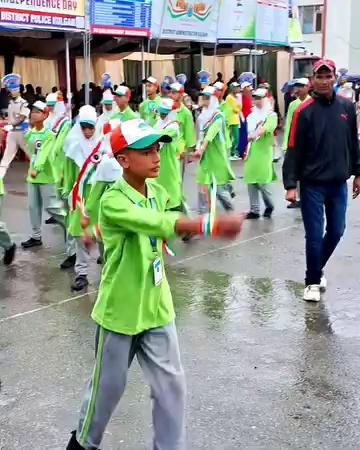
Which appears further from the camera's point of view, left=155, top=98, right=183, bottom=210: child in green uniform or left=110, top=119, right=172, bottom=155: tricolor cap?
left=155, top=98, right=183, bottom=210: child in green uniform

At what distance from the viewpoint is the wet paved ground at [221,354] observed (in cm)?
381

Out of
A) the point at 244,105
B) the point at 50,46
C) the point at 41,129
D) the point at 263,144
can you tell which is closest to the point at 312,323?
the point at 41,129

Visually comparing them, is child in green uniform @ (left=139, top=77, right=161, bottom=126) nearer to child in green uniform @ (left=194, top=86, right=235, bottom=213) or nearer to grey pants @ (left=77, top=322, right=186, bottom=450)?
child in green uniform @ (left=194, top=86, right=235, bottom=213)

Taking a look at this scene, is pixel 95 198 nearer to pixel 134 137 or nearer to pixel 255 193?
pixel 134 137

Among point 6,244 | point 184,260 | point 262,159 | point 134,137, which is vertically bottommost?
point 184,260

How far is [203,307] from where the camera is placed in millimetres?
6004

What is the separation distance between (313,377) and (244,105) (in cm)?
1457

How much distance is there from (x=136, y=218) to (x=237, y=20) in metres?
18.1

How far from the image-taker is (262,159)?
9.80 meters

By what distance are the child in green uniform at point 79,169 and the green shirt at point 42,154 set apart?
778 mm

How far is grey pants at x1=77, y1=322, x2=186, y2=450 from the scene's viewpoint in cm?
308

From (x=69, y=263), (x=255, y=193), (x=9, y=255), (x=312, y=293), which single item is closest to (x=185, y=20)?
(x=255, y=193)

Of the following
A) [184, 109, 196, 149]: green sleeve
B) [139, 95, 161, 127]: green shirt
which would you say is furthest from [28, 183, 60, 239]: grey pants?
[139, 95, 161, 127]: green shirt

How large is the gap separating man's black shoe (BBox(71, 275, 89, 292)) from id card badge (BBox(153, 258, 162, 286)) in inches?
137
